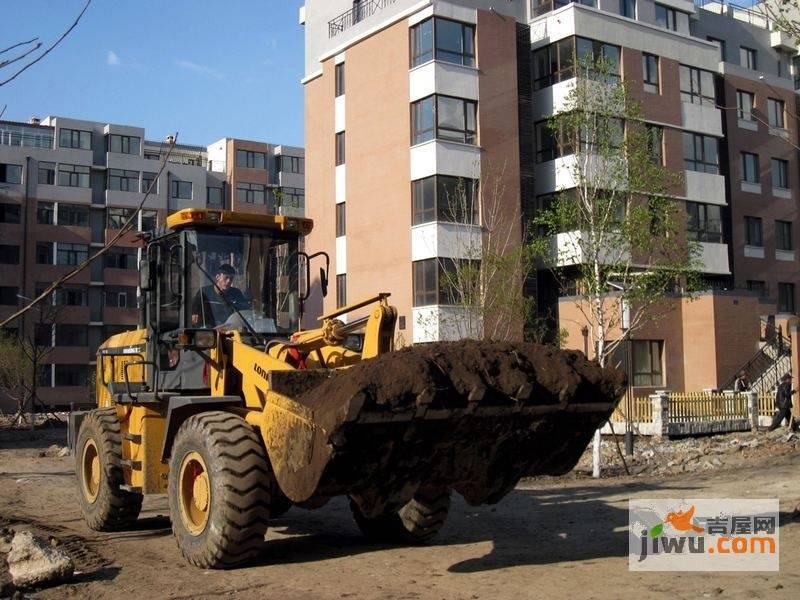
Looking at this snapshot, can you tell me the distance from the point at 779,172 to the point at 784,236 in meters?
3.50

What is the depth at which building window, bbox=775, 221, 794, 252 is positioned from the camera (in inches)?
1927

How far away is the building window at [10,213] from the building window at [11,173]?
1.91 metres

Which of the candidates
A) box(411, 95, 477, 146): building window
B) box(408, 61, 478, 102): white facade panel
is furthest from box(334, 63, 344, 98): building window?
box(411, 95, 477, 146): building window

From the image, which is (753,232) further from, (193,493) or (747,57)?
(193,493)

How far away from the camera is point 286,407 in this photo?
789 centimetres

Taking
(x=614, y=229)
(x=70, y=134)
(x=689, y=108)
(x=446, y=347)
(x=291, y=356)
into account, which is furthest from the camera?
(x=70, y=134)

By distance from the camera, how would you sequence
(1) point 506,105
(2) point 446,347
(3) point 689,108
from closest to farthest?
(2) point 446,347, (1) point 506,105, (3) point 689,108

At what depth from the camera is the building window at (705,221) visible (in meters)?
42.9

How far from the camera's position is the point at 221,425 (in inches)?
336

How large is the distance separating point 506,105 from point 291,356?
3177 cm

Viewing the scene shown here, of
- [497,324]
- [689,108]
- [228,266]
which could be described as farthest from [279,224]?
[689,108]

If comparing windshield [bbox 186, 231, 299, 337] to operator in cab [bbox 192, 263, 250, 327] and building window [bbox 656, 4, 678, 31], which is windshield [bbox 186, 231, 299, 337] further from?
building window [bbox 656, 4, 678, 31]

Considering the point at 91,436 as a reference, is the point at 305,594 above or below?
below

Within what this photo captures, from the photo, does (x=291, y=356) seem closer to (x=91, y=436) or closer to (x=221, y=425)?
(x=221, y=425)
